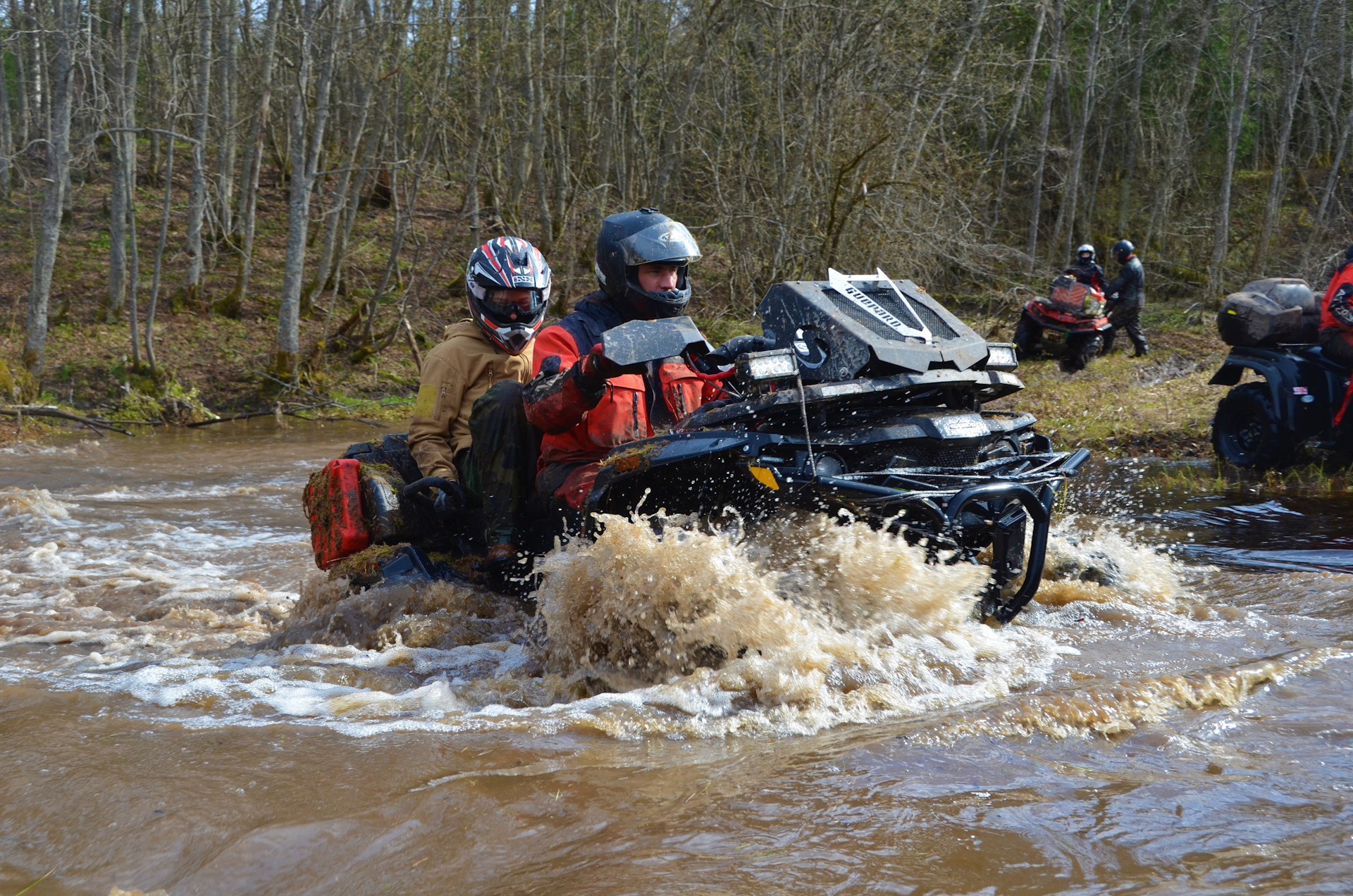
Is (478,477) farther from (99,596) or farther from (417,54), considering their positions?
(417,54)

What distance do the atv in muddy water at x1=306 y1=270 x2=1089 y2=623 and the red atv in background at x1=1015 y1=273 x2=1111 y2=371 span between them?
43.1 feet

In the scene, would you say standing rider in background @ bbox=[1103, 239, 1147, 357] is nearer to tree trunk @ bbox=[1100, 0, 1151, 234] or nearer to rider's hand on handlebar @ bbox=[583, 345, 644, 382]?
tree trunk @ bbox=[1100, 0, 1151, 234]

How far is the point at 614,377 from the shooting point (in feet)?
14.4

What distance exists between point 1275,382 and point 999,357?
18.3 feet

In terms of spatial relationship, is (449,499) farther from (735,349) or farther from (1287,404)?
(1287,404)

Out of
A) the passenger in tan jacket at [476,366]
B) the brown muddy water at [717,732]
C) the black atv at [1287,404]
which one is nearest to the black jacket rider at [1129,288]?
the black atv at [1287,404]

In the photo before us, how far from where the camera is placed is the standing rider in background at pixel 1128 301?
17391mm

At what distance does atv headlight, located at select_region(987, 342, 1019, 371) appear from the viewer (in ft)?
14.1

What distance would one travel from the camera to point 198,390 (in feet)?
59.0

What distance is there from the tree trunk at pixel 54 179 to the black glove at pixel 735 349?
14276mm

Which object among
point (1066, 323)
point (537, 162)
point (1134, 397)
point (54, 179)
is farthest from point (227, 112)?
point (1134, 397)

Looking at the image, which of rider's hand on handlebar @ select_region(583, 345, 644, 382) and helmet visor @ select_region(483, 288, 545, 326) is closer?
rider's hand on handlebar @ select_region(583, 345, 644, 382)

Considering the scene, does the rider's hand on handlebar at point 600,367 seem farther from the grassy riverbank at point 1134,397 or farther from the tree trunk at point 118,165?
the tree trunk at point 118,165

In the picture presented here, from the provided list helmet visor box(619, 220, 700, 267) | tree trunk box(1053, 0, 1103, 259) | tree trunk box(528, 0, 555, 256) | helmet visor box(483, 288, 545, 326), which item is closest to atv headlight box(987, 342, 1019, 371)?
helmet visor box(619, 220, 700, 267)
